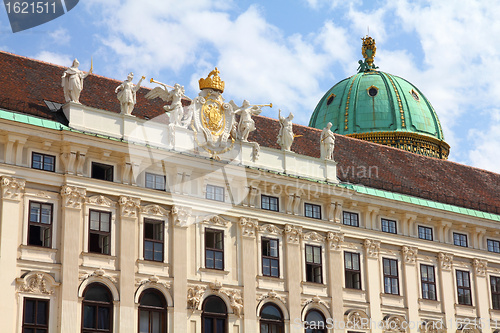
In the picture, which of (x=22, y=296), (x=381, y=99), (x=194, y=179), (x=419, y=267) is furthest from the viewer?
(x=381, y=99)

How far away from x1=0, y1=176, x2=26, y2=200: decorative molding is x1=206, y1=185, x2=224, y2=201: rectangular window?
8.40 metres

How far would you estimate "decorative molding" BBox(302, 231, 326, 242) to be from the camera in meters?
44.0

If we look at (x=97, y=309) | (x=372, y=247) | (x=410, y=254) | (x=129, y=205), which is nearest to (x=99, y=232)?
(x=129, y=205)

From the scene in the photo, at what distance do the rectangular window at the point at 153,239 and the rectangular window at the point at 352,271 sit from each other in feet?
31.9

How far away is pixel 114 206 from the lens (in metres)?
38.9

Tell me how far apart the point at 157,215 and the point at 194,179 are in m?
2.44

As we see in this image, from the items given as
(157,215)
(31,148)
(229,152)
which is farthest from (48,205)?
(229,152)

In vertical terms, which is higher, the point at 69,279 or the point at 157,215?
the point at 157,215

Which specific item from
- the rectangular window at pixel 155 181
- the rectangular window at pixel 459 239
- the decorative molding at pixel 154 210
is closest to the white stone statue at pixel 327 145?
the rectangular window at pixel 459 239

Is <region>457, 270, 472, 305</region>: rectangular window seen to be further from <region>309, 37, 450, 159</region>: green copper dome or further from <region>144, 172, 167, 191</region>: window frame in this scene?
<region>309, 37, 450, 159</region>: green copper dome

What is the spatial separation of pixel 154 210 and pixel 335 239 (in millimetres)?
9301

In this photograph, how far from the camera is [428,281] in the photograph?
1885 inches

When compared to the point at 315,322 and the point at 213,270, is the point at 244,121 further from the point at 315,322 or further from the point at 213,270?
the point at 315,322

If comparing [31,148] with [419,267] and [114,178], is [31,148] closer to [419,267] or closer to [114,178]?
[114,178]
